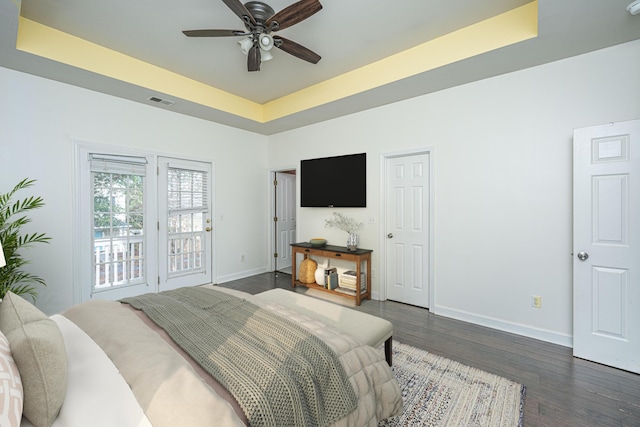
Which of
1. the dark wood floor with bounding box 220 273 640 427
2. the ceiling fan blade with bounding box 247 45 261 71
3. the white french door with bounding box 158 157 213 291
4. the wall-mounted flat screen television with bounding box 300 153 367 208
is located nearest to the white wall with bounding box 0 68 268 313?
the white french door with bounding box 158 157 213 291

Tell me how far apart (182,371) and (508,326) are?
10.1 ft

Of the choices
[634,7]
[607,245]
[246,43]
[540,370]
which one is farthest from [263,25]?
[540,370]

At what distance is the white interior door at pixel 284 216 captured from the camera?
545 cm

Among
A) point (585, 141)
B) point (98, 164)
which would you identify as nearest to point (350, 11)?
point (585, 141)

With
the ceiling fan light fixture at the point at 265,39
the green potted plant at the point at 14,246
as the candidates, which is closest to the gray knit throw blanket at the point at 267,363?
the green potted plant at the point at 14,246

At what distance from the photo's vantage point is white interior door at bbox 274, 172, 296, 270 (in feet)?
17.9

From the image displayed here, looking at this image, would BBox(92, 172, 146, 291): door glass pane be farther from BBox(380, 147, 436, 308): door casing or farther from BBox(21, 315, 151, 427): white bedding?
BBox(380, 147, 436, 308): door casing

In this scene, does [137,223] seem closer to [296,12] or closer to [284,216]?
[284,216]

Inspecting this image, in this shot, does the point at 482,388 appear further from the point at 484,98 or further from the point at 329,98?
the point at 329,98

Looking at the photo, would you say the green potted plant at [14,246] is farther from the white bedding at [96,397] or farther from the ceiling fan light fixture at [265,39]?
the ceiling fan light fixture at [265,39]

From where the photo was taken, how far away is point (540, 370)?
7.08 ft

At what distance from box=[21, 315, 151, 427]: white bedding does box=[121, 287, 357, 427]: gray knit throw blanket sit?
26 cm

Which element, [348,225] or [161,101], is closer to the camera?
[161,101]

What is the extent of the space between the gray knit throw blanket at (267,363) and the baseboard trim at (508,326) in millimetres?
2385
